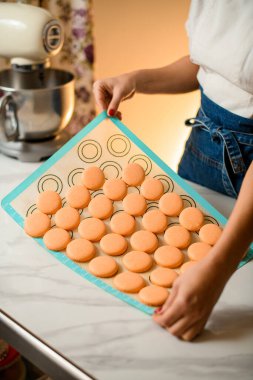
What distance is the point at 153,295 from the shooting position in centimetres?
78

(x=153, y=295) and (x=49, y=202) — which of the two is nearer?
(x=153, y=295)

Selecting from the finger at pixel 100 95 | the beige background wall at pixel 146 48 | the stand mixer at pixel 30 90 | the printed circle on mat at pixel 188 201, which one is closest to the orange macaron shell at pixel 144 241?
the printed circle on mat at pixel 188 201

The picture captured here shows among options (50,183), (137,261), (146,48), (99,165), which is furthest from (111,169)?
(146,48)

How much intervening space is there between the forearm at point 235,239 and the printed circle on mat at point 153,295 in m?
0.13

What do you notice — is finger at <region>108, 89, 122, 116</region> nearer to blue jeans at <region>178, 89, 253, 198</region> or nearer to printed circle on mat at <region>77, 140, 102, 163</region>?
printed circle on mat at <region>77, 140, 102, 163</region>

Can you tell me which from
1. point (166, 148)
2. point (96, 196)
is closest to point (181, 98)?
point (166, 148)

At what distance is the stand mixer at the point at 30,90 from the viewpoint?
45.4 inches

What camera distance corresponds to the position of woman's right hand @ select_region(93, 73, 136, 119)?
3.53 feet

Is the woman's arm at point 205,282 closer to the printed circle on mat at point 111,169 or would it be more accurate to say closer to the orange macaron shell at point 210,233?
the orange macaron shell at point 210,233

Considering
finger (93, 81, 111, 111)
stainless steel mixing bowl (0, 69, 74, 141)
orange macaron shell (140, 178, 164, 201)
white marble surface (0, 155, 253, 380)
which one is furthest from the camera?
stainless steel mixing bowl (0, 69, 74, 141)

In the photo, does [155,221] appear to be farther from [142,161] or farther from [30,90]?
[30,90]

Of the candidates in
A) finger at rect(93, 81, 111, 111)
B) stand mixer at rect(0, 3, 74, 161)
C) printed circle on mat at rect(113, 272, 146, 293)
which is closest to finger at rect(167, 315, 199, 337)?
printed circle on mat at rect(113, 272, 146, 293)

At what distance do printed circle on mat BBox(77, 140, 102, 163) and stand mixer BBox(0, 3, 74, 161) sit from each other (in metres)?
0.25

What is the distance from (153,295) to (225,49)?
529 mm
